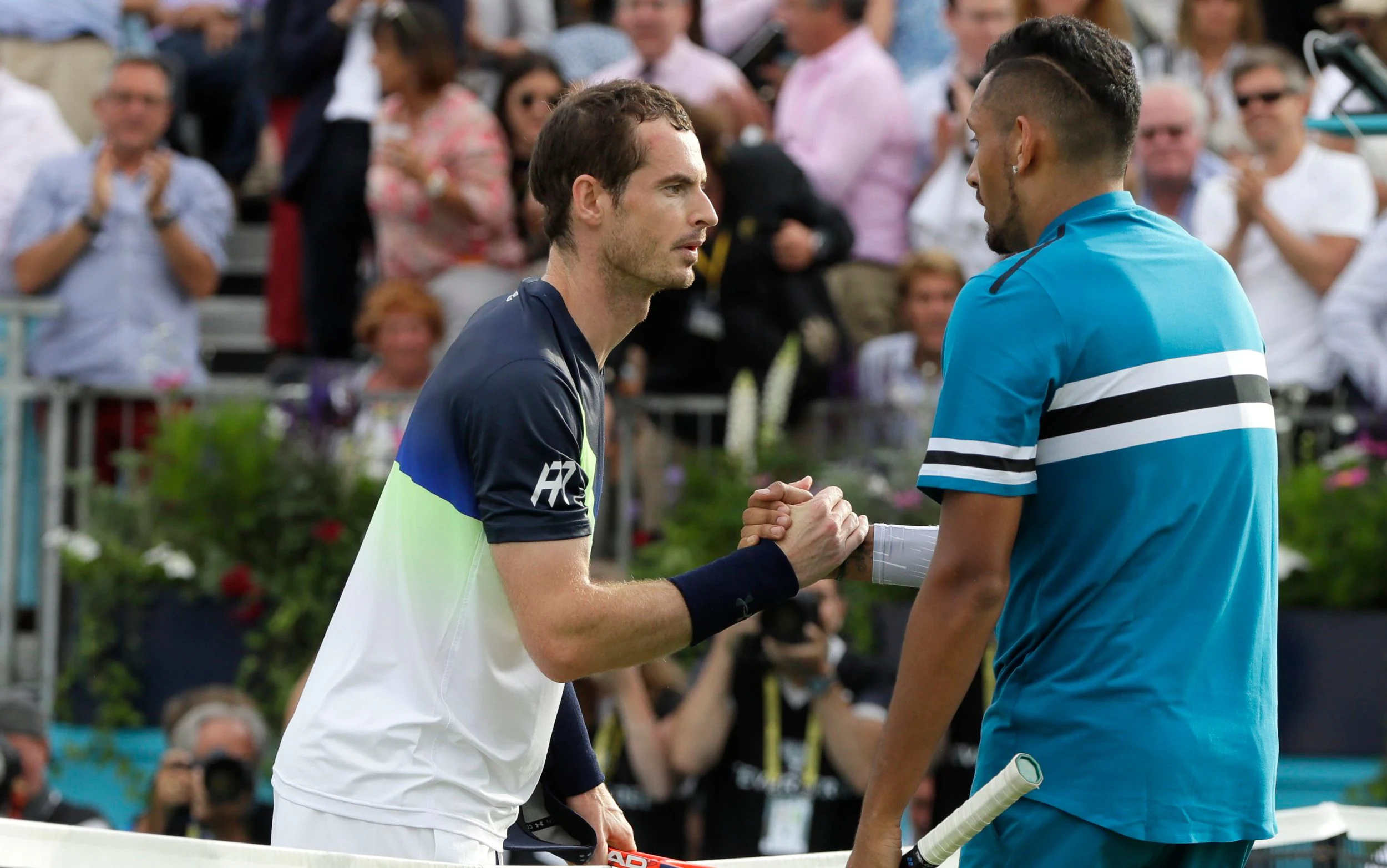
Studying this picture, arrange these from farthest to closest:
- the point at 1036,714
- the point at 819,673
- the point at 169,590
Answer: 1. the point at 169,590
2. the point at 819,673
3. the point at 1036,714

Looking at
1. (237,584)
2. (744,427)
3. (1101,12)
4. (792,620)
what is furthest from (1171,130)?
(237,584)

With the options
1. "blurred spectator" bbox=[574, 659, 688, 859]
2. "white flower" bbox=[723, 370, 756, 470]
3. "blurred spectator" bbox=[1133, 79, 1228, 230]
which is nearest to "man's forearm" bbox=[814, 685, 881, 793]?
"blurred spectator" bbox=[574, 659, 688, 859]

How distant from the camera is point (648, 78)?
8734mm

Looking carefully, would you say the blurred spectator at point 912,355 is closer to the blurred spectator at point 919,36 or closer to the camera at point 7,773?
the blurred spectator at point 919,36

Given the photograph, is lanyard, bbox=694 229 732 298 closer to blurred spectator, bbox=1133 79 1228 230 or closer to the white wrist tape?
blurred spectator, bbox=1133 79 1228 230

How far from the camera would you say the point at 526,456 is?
3074mm

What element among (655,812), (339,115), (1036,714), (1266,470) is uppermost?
(339,115)

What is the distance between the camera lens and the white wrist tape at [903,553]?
3.41m

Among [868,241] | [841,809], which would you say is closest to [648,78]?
[868,241]

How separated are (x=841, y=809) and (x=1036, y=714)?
3600 millimetres

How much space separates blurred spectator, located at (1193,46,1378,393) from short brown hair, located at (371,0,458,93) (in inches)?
140

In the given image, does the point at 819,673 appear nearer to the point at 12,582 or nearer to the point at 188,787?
the point at 188,787

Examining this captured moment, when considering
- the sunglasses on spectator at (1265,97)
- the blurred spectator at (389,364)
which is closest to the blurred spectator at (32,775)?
the blurred spectator at (389,364)

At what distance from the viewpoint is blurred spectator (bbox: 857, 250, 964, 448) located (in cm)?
743
